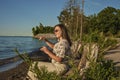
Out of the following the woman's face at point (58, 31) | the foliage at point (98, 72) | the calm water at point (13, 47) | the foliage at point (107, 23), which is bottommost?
the calm water at point (13, 47)

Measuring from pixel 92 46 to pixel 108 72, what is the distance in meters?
0.66

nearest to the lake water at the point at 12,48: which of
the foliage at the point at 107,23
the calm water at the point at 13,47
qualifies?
the calm water at the point at 13,47

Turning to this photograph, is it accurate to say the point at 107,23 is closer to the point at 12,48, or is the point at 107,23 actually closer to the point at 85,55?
the point at 12,48

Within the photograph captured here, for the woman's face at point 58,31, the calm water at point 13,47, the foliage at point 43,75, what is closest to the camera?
the foliage at point 43,75

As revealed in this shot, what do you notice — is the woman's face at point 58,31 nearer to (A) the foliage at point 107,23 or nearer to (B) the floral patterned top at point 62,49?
(B) the floral patterned top at point 62,49

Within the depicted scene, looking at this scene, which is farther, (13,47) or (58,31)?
(13,47)

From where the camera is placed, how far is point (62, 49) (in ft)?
17.8

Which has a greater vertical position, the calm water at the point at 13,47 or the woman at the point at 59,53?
the woman at the point at 59,53

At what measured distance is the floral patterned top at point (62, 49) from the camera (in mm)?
5344

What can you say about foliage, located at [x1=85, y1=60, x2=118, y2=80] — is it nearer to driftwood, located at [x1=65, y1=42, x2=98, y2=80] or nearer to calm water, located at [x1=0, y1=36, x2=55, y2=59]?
driftwood, located at [x1=65, y1=42, x2=98, y2=80]

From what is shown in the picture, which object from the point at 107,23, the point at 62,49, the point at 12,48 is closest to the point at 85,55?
the point at 62,49

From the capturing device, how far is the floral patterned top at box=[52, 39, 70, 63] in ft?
17.5

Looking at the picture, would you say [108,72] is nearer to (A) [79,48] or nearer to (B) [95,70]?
(B) [95,70]

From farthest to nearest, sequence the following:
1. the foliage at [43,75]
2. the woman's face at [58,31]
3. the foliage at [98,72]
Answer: the woman's face at [58,31], the foliage at [98,72], the foliage at [43,75]
